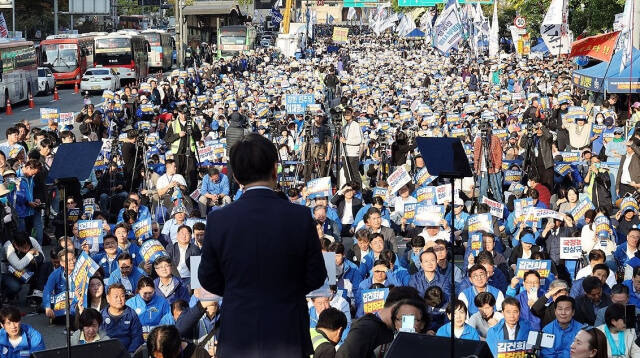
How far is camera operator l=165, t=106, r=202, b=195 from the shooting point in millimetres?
19578

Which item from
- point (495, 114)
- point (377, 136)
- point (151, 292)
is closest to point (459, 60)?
point (495, 114)

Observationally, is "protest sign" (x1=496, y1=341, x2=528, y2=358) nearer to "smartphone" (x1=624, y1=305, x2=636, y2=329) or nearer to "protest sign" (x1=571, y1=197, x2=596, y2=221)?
"smartphone" (x1=624, y1=305, x2=636, y2=329)

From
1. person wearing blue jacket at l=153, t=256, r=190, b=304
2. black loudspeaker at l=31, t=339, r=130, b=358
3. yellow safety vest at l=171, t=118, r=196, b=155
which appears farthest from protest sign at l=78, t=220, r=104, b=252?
yellow safety vest at l=171, t=118, r=196, b=155

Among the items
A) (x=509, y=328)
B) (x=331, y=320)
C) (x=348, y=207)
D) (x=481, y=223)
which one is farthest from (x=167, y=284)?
(x=348, y=207)

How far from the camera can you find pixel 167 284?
9938 millimetres

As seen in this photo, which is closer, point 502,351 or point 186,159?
point 502,351

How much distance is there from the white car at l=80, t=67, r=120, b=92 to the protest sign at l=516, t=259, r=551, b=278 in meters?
37.8

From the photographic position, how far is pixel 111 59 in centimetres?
5322

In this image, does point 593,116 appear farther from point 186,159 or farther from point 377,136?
point 186,159

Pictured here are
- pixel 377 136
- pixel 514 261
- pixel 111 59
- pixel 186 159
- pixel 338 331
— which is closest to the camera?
pixel 338 331

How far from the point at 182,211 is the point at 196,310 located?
5.45 m

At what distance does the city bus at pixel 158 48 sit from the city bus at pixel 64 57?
877 centimetres

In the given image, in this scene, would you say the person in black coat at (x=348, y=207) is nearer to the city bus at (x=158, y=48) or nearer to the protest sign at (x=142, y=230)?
the protest sign at (x=142, y=230)

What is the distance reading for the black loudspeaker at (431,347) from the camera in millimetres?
5426
